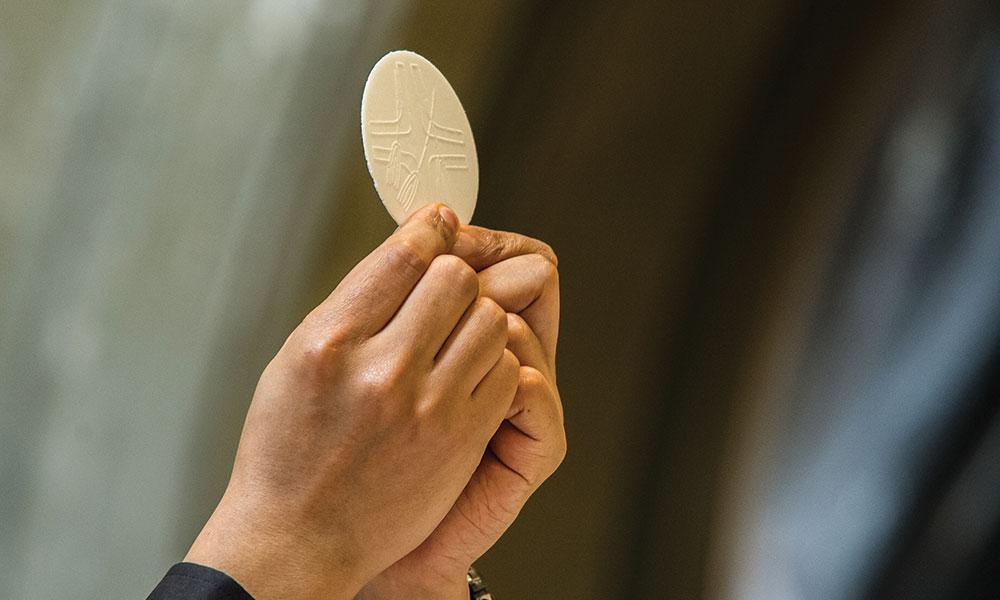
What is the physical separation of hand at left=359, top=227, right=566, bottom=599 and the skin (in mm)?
27

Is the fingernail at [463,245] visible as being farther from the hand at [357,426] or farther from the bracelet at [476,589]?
the bracelet at [476,589]

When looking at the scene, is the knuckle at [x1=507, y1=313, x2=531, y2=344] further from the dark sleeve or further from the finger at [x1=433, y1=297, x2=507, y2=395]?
the dark sleeve

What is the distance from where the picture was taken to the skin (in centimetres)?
50

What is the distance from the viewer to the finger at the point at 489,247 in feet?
1.97

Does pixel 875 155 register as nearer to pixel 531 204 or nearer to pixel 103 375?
pixel 531 204

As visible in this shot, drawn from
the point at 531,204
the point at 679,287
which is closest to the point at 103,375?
the point at 531,204

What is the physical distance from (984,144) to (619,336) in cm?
35

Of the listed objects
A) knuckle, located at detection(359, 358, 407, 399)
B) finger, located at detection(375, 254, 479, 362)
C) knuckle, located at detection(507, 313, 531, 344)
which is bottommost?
knuckle, located at detection(359, 358, 407, 399)

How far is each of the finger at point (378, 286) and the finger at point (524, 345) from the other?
94 mm

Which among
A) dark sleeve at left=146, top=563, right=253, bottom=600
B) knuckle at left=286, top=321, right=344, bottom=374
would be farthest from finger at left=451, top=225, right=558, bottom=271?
dark sleeve at left=146, top=563, right=253, bottom=600

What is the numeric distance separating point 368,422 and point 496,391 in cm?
9

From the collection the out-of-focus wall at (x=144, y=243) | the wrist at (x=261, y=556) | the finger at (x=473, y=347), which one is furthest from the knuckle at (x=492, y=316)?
the out-of-focus wall at (x=144, y=243)

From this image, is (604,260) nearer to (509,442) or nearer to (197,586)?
(509,442)

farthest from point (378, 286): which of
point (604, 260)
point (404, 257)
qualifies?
point (604, 260)
